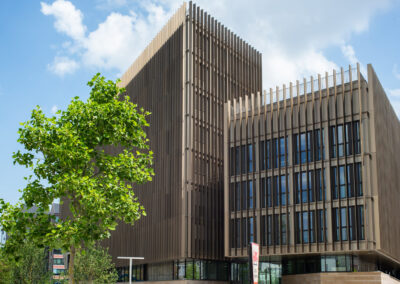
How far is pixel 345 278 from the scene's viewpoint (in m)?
47.5

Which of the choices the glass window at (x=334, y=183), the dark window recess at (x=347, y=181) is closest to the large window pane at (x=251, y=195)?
the glass window at (x=334, y=183)

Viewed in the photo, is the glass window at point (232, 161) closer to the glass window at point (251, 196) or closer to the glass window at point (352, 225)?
the glass window at point (251, 196)

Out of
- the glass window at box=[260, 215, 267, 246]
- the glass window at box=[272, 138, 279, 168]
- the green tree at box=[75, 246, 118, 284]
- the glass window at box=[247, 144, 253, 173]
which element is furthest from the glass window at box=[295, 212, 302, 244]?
the green tree at box=[75, 246, 118, 284]

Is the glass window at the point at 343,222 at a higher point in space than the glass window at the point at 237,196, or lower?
lower

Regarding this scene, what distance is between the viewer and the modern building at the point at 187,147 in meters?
57.9

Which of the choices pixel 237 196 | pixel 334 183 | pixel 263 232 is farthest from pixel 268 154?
pixel 334 183

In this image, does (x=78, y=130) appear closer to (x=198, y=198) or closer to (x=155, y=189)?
(x=198, y=198)

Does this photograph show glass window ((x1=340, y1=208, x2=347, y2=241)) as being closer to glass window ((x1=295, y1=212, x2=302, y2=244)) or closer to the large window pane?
glass window ((x1=295, y1=212, x2=302, y2=244))

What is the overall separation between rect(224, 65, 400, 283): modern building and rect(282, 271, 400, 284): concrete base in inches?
3.4

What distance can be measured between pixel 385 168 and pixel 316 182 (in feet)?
22.8

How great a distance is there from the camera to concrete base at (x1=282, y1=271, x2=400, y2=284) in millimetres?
45969

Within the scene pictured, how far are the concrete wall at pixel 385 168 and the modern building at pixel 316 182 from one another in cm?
10

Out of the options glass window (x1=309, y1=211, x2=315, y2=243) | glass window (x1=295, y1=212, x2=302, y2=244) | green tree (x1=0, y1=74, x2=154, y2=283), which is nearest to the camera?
green tree (x1=0, y1=74, x2=154, y2=283)

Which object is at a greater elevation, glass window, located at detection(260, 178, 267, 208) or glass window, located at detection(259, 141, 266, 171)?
glass window, located at detection(259, 141, 266, 171)
